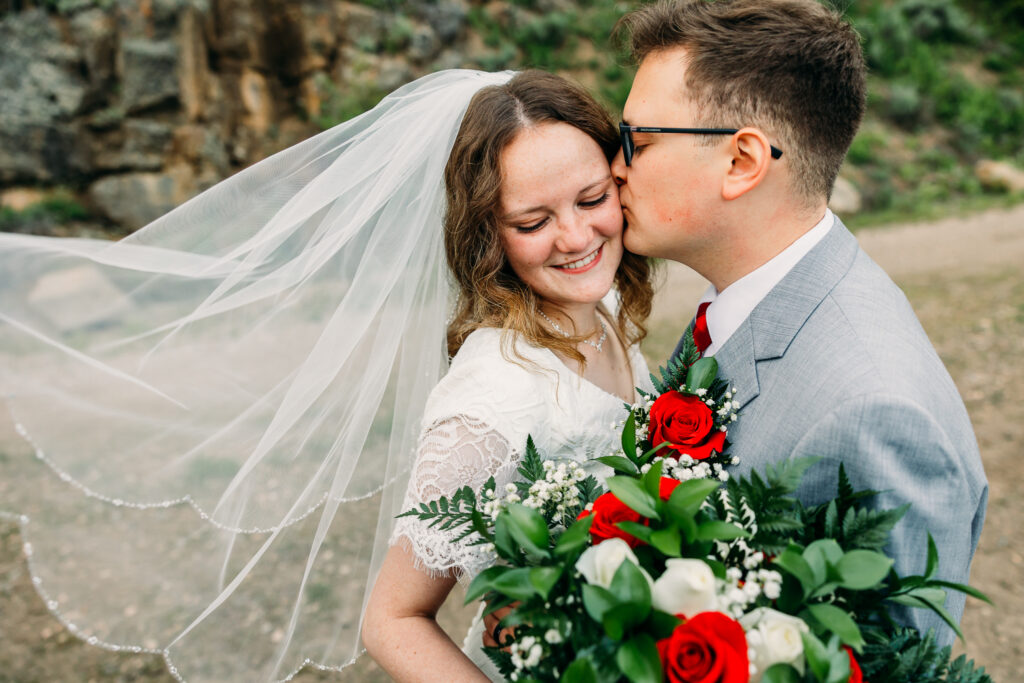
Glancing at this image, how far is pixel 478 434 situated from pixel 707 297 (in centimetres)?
100

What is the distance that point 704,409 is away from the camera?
1.95 meters

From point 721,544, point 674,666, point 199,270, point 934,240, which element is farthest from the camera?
point 934,240

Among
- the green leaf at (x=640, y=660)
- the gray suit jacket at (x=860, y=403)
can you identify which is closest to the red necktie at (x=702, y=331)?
the gray suit jacket at (x=860, y=403)

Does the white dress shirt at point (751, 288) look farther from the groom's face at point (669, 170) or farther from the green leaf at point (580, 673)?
the green leaf at point (580, 673)

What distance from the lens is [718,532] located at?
1.39 metres

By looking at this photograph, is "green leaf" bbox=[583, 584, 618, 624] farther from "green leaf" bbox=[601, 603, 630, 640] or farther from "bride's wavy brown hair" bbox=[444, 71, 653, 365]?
"bride's wavy brown hair" bbox=[444, 71, 653, 365]

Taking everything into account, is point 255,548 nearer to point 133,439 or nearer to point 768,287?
point 133,439

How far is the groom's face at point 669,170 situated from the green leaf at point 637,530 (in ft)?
3.53

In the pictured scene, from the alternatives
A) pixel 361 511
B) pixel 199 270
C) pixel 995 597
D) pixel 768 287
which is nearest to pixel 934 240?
pixel 995 597

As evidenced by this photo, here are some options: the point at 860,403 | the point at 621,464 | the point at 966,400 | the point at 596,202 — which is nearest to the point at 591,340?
the point at 596,202

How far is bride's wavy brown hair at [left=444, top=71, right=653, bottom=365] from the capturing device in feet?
7.54

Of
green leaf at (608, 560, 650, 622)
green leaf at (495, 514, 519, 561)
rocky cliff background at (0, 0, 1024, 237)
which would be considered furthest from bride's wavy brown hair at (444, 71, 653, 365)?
rocky cliff background at (0, 0, 1024, 237)

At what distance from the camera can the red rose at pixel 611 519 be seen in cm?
150

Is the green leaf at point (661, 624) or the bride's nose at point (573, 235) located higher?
the bride's nose at point (573, 235)
